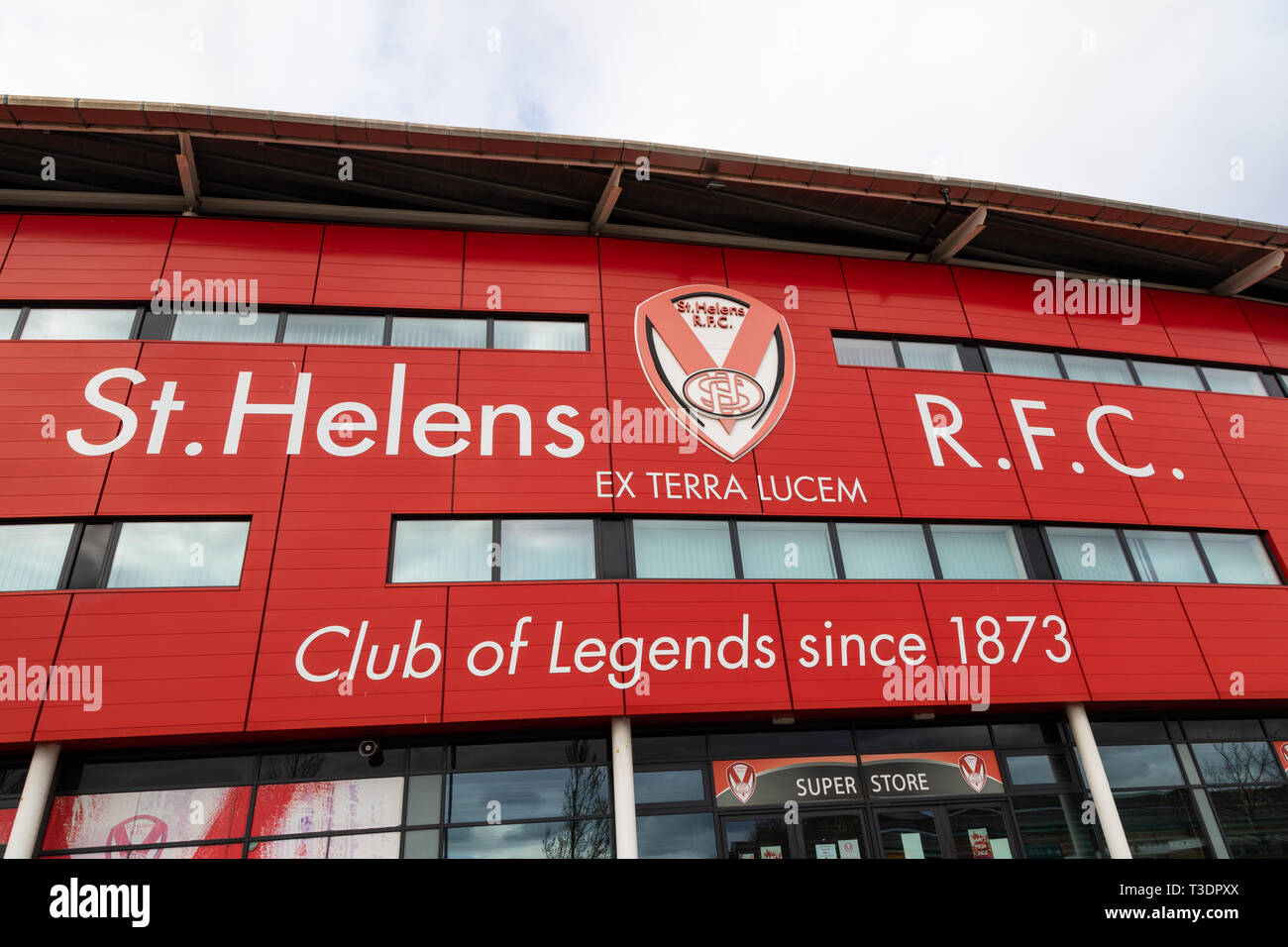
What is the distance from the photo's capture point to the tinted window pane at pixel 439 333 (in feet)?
38.0

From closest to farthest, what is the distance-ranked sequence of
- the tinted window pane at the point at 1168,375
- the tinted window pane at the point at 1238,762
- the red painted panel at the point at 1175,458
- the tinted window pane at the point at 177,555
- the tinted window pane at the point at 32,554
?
1. the tinted window pane at the point at 32,554
2. the tinted window pane at the point at 177,555
3. the tinted window pane at the point at 1238,762
4. the red painted panel at the point at 1175,458
5. the tinted window pane at the point at 1168,375

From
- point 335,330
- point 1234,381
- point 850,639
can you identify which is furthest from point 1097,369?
point 335,330

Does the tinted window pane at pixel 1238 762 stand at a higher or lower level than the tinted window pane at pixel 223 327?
lower

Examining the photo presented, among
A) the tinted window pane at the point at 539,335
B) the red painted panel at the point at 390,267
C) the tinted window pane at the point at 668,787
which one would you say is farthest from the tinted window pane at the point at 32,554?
the tinted window pane at the point at 668,787

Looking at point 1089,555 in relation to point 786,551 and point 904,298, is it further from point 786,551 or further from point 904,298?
point 904,298

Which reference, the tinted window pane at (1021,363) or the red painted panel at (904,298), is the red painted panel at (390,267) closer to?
the red painted panel at (904,298)

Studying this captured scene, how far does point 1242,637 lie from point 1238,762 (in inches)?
73.7

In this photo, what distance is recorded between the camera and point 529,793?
911 cm

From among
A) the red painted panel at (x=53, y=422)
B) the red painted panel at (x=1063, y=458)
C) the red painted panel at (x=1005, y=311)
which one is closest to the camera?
the red painted panel at (x=53, y=422)

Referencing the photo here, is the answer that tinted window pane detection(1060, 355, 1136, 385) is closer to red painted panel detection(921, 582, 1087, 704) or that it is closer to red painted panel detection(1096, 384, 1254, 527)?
red painted panel detection(1096, 384, 1254, 527)

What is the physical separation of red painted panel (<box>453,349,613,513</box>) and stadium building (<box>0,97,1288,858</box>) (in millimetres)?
60

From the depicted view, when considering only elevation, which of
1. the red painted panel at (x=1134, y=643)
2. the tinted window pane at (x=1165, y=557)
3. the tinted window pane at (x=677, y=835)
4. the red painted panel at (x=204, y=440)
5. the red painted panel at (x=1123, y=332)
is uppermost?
the red painted panel at (x=1123, y=332)

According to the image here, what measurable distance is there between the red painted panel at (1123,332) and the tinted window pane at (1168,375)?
217 millimetres

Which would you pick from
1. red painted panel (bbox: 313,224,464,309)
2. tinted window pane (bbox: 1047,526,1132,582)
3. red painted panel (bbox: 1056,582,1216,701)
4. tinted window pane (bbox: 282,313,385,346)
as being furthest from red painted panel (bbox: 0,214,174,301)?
red painted panel (bbox: 1056,582,1216,701)
